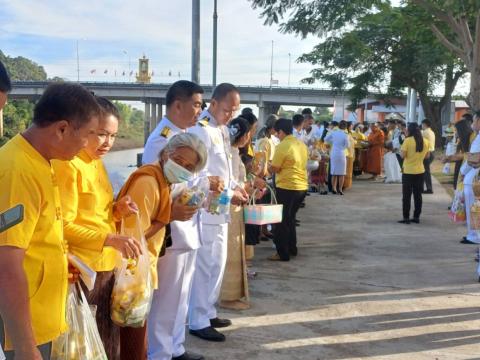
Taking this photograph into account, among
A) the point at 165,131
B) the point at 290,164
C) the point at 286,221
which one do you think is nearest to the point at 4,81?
the point at 165,131

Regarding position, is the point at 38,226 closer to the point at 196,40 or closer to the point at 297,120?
the point at 196,40

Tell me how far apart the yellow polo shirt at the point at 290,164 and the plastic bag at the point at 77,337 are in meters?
4.55

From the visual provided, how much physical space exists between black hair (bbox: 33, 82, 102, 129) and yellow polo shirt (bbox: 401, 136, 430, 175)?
8.16 metres

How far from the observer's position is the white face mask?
2.94 metres

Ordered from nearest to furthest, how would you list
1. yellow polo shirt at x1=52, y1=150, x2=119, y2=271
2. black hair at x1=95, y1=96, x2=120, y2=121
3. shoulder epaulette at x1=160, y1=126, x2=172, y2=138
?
1. yellow polo shirt at x1=52, y1=150, x2=119, y2=271
2. black hair at x1=95, y1=96, x2=120, y2=121
3. shoulder epaulette at x1=160, y1=126, x2=172, y2=138

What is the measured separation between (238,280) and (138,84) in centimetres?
5669

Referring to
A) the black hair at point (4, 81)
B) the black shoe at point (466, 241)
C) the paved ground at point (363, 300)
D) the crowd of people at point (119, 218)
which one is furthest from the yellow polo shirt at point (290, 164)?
the black hair at point (4, 81)

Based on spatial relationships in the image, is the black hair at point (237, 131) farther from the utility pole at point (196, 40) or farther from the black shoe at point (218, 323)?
the utility pole at point (196, 40)

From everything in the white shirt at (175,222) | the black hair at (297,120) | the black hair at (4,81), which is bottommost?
the white shirt at (175,222)

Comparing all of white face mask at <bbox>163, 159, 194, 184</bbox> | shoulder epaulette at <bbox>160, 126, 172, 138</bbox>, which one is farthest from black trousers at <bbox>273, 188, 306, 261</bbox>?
white face mask at <bbox>163, 159, 194, 184</bbox>

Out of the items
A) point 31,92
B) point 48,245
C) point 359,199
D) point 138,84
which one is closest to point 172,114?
point 48,245

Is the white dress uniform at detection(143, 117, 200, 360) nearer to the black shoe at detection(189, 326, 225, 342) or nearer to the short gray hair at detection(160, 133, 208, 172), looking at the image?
the short gray hair at detection(160, 133, 208, 172)

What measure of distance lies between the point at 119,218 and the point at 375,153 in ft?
48.4

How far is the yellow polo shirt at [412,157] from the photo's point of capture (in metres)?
9.25
